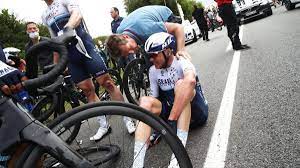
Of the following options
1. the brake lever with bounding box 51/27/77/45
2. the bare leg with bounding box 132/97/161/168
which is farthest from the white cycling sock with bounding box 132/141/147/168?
the brake lever with bounding box 51/27/77/45

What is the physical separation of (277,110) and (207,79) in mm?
3281

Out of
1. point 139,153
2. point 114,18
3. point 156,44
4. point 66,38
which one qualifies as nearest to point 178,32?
point 156,44

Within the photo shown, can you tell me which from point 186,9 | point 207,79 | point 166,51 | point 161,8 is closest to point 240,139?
point 166,51

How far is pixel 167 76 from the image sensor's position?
4082mm

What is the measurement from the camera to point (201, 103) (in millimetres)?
4184

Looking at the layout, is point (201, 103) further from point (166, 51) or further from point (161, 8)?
point (161, 8)

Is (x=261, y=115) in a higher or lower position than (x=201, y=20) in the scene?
higher

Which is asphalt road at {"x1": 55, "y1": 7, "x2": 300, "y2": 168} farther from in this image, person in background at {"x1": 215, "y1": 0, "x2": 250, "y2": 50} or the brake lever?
person in background at {"x1": 215, "y1": 0, "x2": 250, "y2": 50}

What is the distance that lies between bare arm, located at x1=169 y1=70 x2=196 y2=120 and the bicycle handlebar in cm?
158

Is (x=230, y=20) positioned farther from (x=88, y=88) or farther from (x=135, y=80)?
(x=88, y=88)

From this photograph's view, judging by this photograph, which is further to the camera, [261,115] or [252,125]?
[261,115]

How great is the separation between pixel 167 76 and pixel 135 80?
1.89 meters

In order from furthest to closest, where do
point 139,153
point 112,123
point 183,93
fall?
point 183,93 < point 139,153 < point 112,123

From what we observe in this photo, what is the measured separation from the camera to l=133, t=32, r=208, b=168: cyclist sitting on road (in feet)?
11.3
